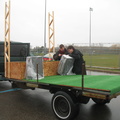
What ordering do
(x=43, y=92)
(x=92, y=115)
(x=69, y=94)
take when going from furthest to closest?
(x=43, y=92)
(x=92, y=115)
(x=69, y=94)

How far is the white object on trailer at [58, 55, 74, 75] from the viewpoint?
242 inches

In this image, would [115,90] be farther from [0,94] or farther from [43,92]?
[0,94]

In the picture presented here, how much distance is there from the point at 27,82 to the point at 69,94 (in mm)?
1452

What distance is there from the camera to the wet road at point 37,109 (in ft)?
14.4

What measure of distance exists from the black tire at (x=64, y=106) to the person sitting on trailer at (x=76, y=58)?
221cm

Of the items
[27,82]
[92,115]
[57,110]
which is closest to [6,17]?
[27,82]

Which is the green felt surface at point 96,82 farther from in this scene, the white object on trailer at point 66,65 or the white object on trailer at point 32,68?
the white object on trailer at point 66,65

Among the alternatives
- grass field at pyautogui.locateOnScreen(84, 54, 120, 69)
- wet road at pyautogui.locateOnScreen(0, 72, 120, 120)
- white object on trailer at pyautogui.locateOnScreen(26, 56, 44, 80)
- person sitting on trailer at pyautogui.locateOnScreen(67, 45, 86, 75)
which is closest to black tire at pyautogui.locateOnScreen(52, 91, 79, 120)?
wet road at pyautogui.locateOnScreen(0, 72, 120, 120)

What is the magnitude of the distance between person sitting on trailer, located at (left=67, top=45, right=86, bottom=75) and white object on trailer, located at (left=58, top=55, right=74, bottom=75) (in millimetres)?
135

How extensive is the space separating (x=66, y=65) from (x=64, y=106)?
7.47 feet

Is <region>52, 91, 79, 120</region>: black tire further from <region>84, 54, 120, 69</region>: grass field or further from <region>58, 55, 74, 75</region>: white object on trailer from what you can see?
<region>84, 54, 120, 69</region>: grass field

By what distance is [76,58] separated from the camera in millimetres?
6082

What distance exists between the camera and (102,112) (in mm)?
4711

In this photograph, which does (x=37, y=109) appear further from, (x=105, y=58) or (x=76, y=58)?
(x=105, y=58)
